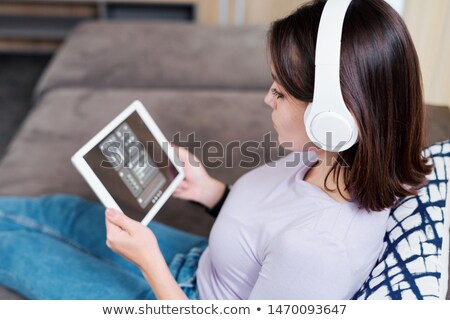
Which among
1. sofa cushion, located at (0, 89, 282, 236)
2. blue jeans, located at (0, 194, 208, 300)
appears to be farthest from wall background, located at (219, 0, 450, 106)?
blue jeans, located at (0, 194, 208, 300)

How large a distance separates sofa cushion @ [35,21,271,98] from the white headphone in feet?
3.79

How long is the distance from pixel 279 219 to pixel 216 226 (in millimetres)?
131

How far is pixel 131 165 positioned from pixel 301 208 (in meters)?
0.34

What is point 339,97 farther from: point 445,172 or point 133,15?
point 133,15

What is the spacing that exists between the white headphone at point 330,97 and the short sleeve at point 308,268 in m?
0.14

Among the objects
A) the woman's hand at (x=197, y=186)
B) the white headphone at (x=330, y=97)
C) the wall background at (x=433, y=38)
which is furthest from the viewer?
the wall background at (x=433, y=38)

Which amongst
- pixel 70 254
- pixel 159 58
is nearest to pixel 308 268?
pixel 70 254

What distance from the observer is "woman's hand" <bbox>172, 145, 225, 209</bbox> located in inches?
41.7

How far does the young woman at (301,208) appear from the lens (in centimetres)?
68

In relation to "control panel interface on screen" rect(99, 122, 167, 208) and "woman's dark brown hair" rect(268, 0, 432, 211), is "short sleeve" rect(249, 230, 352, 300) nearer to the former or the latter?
"woman's dark brown hair" rect(268, 0, 432, 211)

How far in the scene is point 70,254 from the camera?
3.28 ft

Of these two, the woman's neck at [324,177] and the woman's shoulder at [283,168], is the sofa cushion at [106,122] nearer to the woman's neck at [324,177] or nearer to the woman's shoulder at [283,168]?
the woman's shoulder at [283,168]

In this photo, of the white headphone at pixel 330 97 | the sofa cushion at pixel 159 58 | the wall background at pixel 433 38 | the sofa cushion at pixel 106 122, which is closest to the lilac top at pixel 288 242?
the white headphone at pixel 330 97

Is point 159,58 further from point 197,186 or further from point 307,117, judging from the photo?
point 307,117
